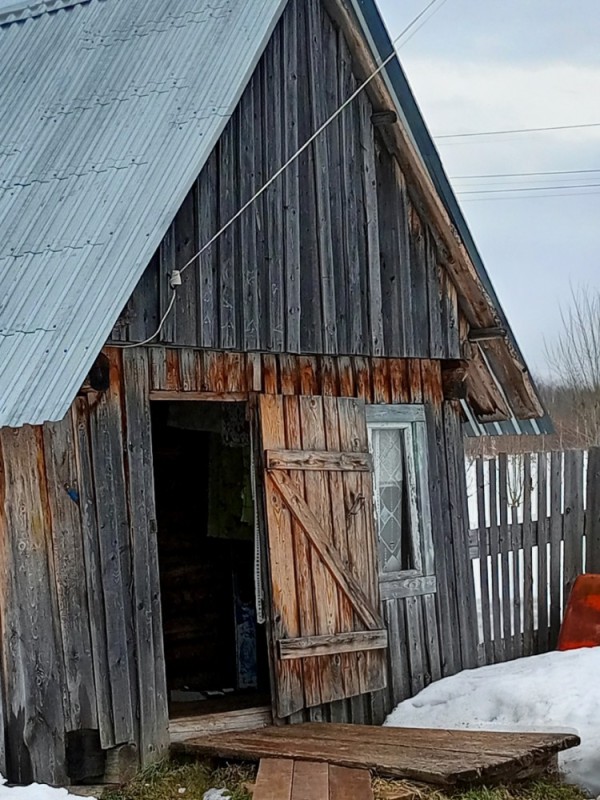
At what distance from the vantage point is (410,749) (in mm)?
7176

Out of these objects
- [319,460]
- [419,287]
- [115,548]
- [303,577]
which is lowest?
[303,577]

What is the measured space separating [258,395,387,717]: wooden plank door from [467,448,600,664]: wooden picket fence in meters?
1.78

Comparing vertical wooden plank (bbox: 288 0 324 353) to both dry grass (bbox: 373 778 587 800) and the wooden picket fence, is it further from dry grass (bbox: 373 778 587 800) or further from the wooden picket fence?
dry grass (bbox: 373 778 587 800)

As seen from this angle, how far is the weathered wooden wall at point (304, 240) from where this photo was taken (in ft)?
25.2

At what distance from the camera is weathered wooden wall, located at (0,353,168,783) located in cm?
677

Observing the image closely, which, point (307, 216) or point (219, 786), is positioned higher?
point (307, 216)

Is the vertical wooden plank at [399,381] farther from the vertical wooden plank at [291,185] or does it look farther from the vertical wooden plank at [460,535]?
the vertical wooden plank at [291,185]

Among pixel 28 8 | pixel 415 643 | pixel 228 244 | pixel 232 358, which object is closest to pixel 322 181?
pixel 228 244

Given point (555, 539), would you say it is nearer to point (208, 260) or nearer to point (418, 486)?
point (418, 486)

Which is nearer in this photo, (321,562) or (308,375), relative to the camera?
(321,562)

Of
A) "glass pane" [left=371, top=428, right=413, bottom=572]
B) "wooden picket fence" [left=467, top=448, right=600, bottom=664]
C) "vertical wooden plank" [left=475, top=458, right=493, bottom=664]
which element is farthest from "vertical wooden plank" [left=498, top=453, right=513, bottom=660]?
"glass pane" [left=371, top=428, right=413, bottom=572]

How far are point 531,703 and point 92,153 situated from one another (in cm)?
465

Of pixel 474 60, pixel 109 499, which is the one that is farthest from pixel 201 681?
pixel 474 60

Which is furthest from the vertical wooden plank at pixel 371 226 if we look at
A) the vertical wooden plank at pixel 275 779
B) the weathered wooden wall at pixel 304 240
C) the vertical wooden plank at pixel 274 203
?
the vertical wooden plank at pixel 275 779
